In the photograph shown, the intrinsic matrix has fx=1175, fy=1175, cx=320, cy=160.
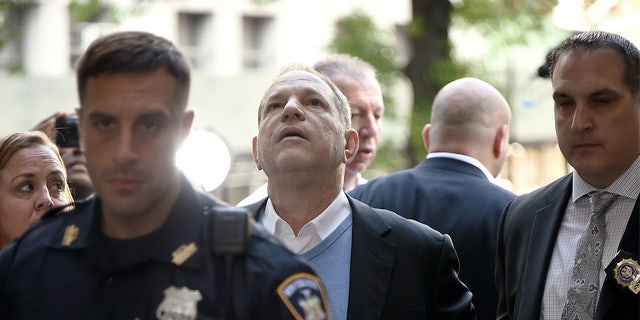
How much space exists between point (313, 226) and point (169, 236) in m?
1.51

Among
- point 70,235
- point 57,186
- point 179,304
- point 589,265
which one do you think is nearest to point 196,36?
point 57,186

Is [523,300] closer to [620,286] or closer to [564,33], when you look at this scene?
[620,286]

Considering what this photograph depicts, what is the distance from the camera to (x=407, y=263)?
4547 millimetres

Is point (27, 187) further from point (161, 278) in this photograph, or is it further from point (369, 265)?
point (161, 278)

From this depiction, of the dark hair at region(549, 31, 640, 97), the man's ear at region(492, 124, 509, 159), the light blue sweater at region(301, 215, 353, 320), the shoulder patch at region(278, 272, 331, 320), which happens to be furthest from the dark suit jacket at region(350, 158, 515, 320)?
the shoulder patch at region(278, 272, 331, 320)

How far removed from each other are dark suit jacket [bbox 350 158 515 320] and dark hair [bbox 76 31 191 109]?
2.70m

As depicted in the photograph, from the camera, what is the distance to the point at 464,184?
19.2ft

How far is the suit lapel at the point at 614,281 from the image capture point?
4227 millimetres

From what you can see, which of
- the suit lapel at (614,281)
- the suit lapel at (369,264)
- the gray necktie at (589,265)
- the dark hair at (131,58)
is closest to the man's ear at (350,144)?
the suit lapel at (369,264)

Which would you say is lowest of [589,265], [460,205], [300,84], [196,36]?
[196,36]

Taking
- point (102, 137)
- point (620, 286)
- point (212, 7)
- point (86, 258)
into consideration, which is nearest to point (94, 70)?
point (102, 137)

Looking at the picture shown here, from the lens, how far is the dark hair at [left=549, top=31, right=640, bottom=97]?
452cm

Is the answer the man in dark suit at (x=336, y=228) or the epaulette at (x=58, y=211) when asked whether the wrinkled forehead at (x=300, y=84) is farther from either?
the epaulette at (x=58, y=211)

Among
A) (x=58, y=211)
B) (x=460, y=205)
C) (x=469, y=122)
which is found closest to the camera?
(x=58, y=211)
